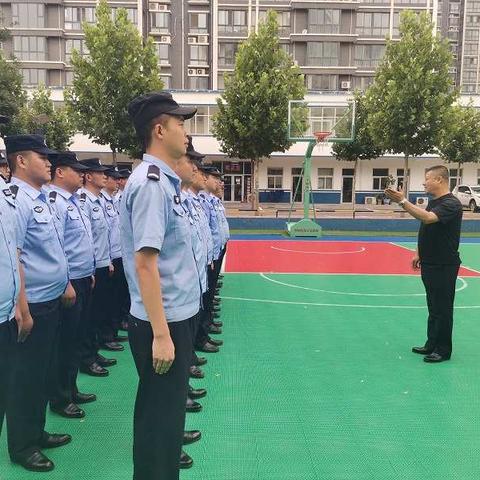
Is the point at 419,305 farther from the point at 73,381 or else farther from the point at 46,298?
the point at 46,298

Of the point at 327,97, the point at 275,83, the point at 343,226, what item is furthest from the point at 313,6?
the point at 343,226

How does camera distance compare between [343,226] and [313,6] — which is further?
[313,6]

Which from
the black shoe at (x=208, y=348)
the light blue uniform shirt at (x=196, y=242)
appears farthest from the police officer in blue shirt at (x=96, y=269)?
the light blue uniform shirt at (x=196, y=242)

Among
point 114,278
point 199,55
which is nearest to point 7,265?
point 114,278

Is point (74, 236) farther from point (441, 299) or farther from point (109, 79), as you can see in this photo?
point (109, 79)

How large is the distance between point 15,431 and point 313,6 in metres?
39.0

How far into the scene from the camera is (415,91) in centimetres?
1775

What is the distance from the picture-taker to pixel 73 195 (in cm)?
392

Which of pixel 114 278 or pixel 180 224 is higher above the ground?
pixel 180 224

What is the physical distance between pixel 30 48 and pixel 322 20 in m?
21.6

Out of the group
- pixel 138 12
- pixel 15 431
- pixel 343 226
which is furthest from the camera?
pixel 138 12

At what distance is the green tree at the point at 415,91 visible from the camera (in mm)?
17703

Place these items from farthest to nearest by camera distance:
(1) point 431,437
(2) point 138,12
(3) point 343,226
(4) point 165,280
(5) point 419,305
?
(2) point 138,12 < (3) point 343,226 < (5) point 419,305 < (1) point 431,437 < (4) point 165,280

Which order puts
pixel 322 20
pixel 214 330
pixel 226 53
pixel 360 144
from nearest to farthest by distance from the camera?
pixel 214 330 < pixel 360 144 < pixel 322 20 < pixel 226 53
